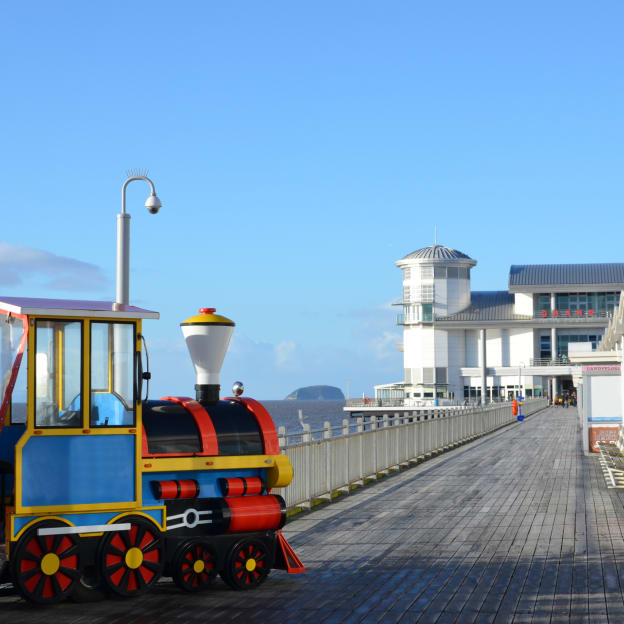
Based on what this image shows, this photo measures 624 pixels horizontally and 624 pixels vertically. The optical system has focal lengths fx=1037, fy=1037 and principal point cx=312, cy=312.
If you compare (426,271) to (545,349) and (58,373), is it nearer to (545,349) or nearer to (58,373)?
(545,349)

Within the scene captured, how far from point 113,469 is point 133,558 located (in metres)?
0.76

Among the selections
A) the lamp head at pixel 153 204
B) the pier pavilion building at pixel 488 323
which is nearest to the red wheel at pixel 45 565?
the lamp head at pixel 153 204

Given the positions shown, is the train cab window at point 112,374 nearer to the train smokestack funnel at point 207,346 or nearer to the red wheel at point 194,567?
the train smokestack funnel at point 207,346

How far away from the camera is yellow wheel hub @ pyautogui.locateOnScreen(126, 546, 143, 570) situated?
8398 mm

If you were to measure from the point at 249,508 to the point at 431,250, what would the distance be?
335 ft

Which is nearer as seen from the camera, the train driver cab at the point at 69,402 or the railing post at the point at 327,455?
the train driver cab at the point at 69,402

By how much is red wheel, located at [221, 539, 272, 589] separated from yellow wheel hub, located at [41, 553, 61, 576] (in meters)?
1.54

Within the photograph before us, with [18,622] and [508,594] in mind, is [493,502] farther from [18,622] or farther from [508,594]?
[18,622]

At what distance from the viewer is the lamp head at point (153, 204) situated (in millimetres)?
15164

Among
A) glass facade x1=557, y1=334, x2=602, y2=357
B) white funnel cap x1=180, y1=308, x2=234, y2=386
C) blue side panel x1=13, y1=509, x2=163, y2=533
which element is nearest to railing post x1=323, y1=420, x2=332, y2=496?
white funnel cap x1=180, y1=308, x2=234, y2=386

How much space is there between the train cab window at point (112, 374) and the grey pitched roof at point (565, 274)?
104 m

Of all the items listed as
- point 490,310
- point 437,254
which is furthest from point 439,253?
point 490,310

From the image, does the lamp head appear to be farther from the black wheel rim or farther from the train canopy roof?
the black wheel rim

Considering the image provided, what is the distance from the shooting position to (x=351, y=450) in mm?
17922
